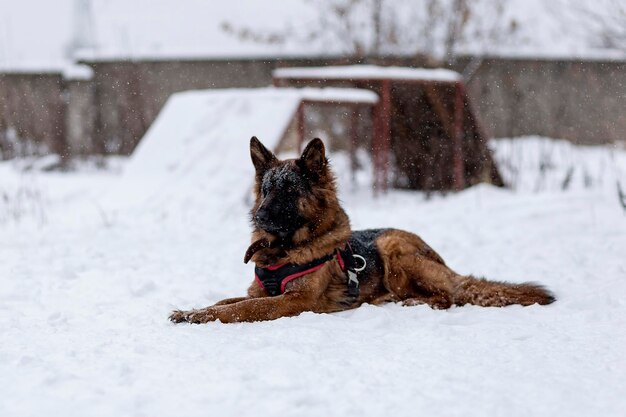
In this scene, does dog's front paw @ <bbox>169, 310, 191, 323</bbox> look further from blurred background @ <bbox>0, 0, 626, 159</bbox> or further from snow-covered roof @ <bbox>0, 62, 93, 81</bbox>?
snow-covered roof @ <bbox>0, 62, 93, 81</bbox>

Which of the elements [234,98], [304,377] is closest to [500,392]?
[304,377]

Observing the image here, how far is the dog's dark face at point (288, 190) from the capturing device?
454cm

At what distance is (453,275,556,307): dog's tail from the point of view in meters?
4.78

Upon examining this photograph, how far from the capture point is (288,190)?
4.62 meters

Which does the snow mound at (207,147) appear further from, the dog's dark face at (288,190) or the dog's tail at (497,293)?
the dog's tail at (497,293)

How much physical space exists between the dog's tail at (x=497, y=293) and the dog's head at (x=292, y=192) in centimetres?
124

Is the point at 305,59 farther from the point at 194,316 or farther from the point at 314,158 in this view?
the point at 194,316

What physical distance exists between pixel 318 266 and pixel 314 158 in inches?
31.5

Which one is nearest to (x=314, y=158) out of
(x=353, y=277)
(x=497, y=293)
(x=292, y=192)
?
(x=292, y=192)

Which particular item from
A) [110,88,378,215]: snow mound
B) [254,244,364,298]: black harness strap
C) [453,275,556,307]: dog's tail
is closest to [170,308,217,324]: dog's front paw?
[254,244,364,298]: black harness strap

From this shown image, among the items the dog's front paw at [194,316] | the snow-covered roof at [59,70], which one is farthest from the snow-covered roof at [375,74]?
the snow-covered roof at [59,70]

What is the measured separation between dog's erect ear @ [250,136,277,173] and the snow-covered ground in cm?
123

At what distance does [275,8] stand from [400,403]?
26722 mm

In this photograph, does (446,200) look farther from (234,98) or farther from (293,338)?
(293,338)
